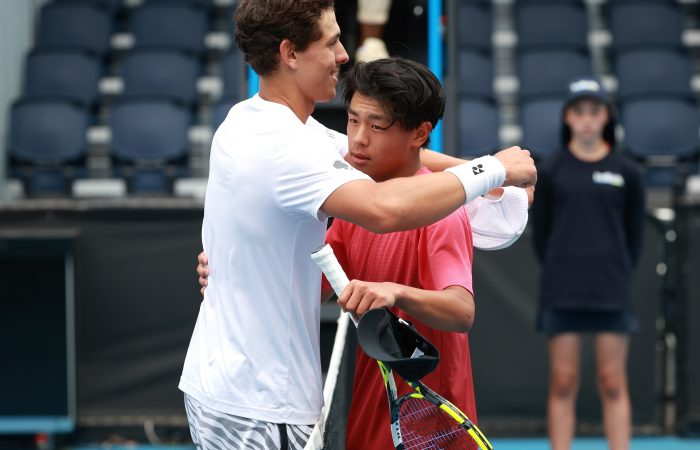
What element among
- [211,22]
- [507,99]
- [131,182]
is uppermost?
[211,22]

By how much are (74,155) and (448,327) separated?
A: 7314 mm

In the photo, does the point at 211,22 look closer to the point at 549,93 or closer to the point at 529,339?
the point at 549,93

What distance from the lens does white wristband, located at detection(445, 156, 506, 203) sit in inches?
81.2

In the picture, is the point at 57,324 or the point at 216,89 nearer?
the point at 57,324

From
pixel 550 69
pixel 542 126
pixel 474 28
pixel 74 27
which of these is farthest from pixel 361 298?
pixel 74 27

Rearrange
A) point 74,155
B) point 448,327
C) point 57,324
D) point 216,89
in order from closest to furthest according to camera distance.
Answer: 1. point 448,327
2. point 57,324
3. point 74,155
4. point 216,89

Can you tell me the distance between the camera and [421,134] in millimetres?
2287

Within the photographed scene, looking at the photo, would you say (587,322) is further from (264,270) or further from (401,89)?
(264,270)

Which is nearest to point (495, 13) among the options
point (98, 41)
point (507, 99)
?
point (507, 99)

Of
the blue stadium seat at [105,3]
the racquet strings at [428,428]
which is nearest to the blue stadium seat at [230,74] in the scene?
the blue stadium seat at [105,3]

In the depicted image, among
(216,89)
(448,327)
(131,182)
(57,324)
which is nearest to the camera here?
(448,327)

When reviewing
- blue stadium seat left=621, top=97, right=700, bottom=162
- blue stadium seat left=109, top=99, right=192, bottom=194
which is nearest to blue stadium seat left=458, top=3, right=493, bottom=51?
blue stadium seat left=621, top=97, right=700, bottom=162

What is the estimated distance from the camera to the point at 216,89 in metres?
9.75

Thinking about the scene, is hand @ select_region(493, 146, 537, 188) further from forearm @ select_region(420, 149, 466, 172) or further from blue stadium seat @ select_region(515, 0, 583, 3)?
blue stadium seat @ select_region(515, 0, 583, 3)
